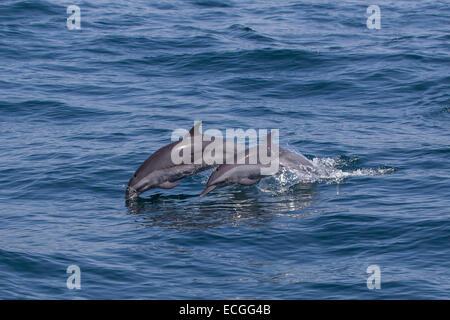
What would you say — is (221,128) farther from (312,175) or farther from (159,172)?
(159,172)

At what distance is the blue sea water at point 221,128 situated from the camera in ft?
42.5

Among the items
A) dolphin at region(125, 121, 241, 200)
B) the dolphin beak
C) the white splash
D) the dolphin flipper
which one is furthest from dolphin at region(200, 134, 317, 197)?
the dolphin flipper

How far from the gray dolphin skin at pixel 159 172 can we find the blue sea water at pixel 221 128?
1.08 ft

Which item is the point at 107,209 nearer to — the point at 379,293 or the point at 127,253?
the point at 127,253

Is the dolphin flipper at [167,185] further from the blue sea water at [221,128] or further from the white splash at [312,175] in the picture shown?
the white splash at [312,175]

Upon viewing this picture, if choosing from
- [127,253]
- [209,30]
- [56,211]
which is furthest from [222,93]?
[127,253]

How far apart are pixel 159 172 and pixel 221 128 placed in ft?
15.2

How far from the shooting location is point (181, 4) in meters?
36.0

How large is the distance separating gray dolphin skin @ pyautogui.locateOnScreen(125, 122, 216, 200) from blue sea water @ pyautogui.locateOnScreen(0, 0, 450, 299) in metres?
0.33

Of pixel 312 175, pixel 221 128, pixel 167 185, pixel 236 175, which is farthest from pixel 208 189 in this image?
pixel 221 128

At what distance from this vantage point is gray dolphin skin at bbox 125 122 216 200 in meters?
16.8

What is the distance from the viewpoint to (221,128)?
Answer: 21.2 m

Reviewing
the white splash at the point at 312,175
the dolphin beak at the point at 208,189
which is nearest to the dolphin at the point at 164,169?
the dolphin beak at the point at 208,189

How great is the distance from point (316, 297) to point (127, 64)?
54.9ft
